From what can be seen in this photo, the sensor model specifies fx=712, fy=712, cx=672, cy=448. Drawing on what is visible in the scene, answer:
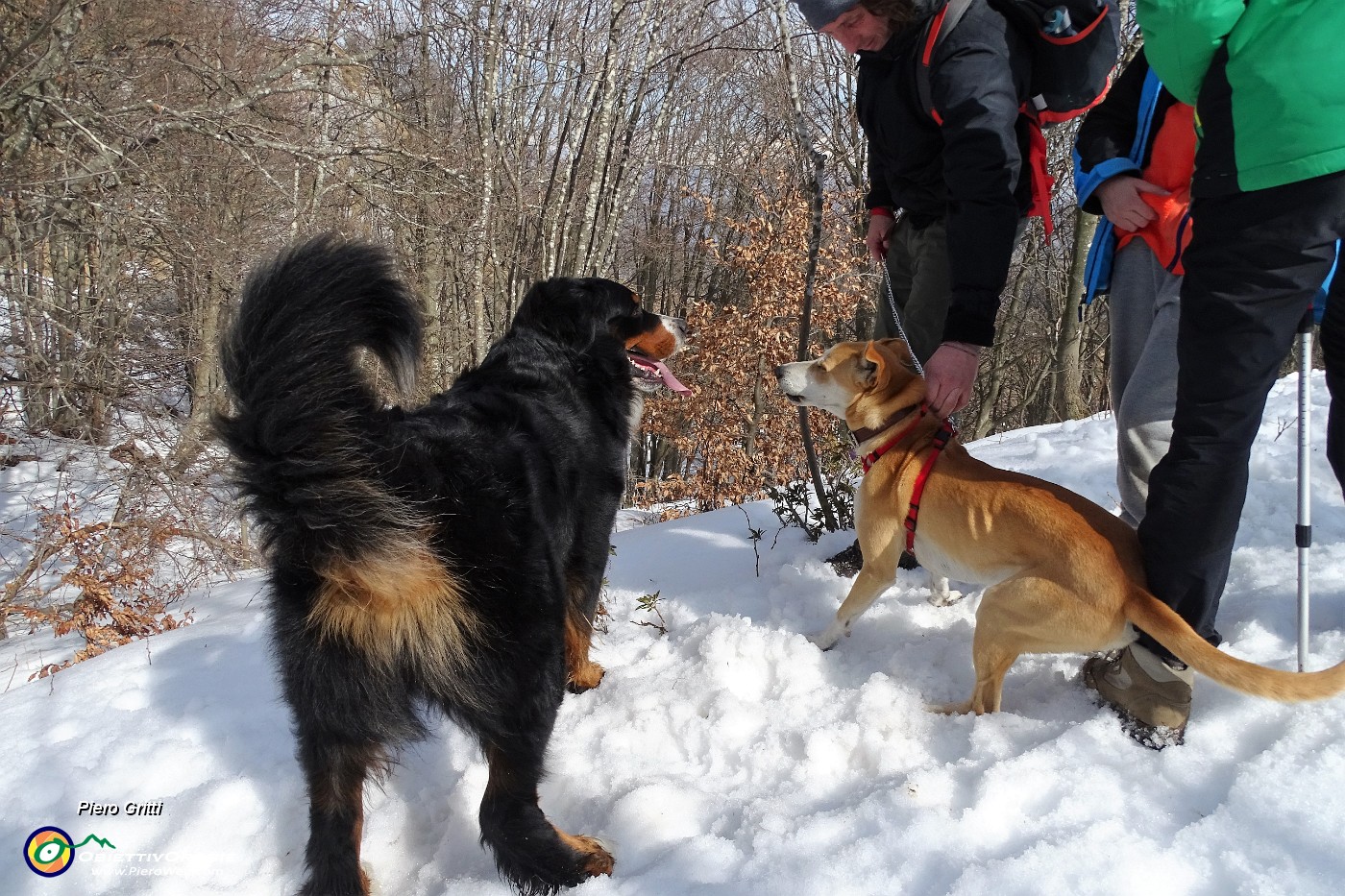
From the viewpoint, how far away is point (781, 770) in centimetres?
235

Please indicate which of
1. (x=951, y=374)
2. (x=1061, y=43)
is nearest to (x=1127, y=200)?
(x=1061, y=43)

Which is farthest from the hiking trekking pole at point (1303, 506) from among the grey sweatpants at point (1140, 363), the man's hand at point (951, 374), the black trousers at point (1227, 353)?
the man's hand at point (951, 374)

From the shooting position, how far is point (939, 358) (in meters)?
2.71

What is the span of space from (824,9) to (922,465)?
183 centimetres

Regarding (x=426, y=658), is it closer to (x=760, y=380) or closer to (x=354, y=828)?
(x=354, y=828)

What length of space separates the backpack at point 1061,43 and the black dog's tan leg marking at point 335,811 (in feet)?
9.35

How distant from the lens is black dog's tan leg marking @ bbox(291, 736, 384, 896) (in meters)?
1.88

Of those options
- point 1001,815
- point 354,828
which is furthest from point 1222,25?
point 354,828

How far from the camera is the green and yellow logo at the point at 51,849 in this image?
2.13 meters

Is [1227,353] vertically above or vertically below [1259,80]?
below

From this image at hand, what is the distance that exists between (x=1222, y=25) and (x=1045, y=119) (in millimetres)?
1180

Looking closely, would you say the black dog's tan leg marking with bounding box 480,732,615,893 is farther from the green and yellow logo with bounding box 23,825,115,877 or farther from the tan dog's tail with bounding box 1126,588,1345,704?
the tan dog's tail with bounding box 1126,588,1345,704

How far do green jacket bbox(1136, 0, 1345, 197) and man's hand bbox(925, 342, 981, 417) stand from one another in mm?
918

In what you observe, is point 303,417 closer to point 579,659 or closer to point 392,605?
point 392,605
